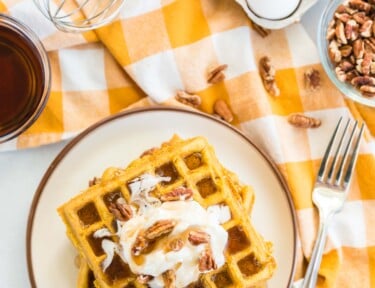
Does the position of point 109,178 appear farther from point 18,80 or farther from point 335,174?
point 335,174

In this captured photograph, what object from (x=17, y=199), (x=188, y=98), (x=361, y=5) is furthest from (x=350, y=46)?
(x=17, y=199)

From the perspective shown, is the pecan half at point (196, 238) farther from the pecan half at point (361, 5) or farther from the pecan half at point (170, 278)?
the pecan half at point (361, 5)

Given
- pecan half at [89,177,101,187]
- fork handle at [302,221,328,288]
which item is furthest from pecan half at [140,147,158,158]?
fork handle at [302,221,328,288]

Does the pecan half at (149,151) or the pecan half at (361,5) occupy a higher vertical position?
the pecan half at (361,5)

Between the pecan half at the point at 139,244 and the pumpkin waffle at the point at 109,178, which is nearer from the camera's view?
the pecan half at the point at 139,244

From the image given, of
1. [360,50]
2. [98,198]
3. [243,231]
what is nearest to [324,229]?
[243,231]

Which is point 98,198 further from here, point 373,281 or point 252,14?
point 373,281

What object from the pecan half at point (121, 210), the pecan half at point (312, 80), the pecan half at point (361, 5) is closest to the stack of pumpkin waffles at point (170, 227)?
the pecan half at point (121, 210)
